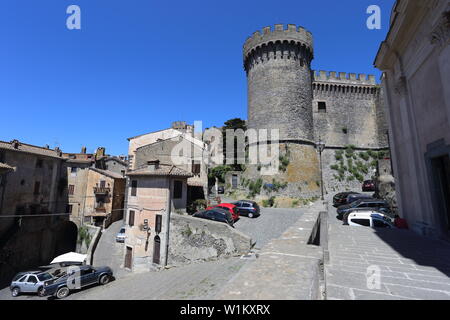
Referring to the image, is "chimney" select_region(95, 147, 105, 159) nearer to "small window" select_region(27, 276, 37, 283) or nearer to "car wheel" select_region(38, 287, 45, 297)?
"small window" select_region(27, 276, 37, 283)

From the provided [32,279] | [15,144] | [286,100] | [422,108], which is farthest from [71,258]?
[286,100]

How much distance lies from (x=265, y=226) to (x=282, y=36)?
77.1ft

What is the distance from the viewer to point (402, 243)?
6.11 metres

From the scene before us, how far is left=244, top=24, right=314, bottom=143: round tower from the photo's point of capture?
1056 inches

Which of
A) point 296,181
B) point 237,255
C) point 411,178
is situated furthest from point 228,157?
point 411,178

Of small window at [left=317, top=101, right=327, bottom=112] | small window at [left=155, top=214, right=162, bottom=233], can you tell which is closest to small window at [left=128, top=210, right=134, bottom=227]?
small window at [left=155, top=214, right=162, bottom=233]

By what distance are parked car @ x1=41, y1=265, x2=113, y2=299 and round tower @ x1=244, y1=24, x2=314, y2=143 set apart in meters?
22.0

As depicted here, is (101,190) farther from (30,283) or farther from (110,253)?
(30,283)

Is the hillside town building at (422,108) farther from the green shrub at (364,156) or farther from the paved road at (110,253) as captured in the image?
the green shrub at (364,156)

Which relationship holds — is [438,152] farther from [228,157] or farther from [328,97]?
[328,97]

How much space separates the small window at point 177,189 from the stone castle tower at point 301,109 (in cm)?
1138

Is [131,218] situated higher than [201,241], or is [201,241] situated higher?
[131,218]

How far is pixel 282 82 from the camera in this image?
89.0ft
